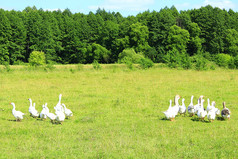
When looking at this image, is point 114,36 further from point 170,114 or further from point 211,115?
point 211,115

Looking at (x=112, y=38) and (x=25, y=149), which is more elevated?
(x=112, y=38)

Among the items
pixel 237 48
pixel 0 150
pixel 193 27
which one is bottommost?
pixel 0 150

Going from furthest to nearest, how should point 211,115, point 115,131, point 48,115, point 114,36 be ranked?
point 114,36 → point 211,115 → point 48,115 → point 115,131

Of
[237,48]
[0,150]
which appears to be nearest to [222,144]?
[0,150]

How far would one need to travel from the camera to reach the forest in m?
76.9

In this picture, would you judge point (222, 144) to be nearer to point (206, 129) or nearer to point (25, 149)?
point (206, 129)

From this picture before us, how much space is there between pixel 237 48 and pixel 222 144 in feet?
245

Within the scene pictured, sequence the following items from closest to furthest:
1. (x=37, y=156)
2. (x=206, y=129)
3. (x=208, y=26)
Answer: (x=37, y=156)
(x=206, y=129)
(x=208, y=26)

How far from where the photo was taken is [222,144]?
33.5ft

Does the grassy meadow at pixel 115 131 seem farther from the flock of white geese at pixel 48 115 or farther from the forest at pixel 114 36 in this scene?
the forest at pixel 114 36

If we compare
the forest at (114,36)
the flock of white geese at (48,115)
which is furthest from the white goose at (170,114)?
the forest at (114,36)

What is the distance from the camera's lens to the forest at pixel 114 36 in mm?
76938

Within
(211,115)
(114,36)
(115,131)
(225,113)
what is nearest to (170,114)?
(211,115)

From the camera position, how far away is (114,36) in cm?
8556
